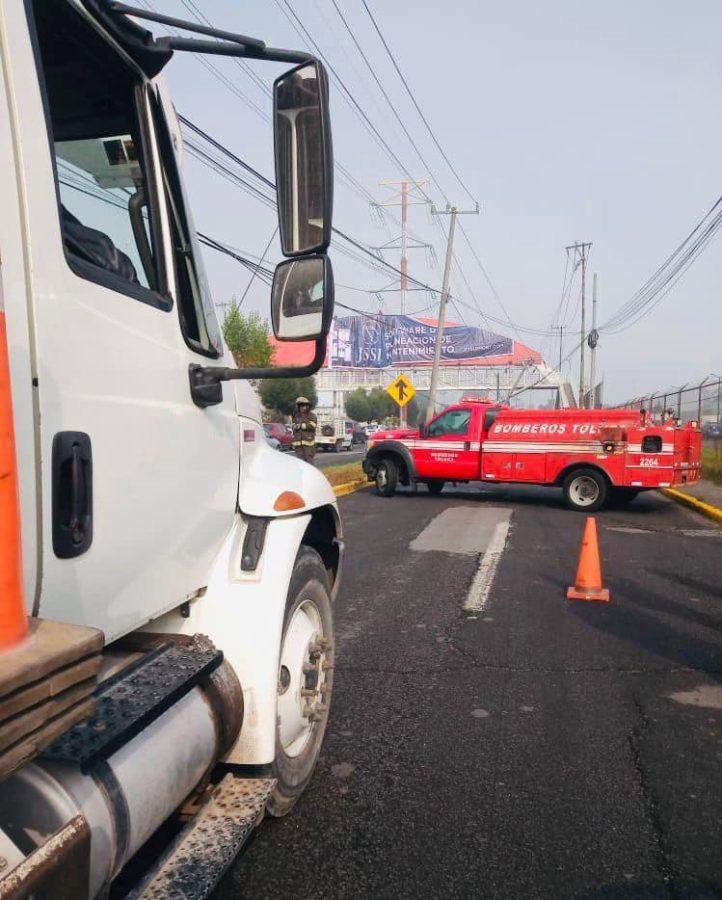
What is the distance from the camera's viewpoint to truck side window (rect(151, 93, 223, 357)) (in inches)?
92.2

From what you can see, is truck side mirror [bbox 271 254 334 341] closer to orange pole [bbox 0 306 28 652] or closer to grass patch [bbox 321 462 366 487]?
orange pole [bbox 0 306 28 652]

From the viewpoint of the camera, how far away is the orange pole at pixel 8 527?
119cm

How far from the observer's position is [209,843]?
2.06 metres

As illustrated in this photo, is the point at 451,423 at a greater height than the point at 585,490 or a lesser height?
greater

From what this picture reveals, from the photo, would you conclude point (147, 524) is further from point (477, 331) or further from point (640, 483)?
point (477, 331)

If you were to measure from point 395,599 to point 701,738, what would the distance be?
3.21 metres

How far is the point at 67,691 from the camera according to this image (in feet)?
4.21

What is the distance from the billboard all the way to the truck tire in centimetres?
6172

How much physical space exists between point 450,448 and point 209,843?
41.1ft

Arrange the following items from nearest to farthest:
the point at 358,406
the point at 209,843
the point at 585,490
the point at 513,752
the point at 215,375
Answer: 1. the point at 209,843
2. the point at 215,375
3. the point at 513,752
4. the point at 585,490
5. the point at 358,406

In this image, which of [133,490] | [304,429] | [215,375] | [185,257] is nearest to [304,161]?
[185,257]

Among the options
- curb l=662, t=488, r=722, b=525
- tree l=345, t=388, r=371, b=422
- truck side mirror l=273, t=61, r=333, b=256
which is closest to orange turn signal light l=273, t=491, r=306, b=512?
truck side mirror l=273, t=61, r=333, b=256

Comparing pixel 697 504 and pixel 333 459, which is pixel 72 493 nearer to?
pixel 697 504

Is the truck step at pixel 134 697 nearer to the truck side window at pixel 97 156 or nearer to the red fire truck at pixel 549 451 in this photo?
the truck side window at pixel 97 156
